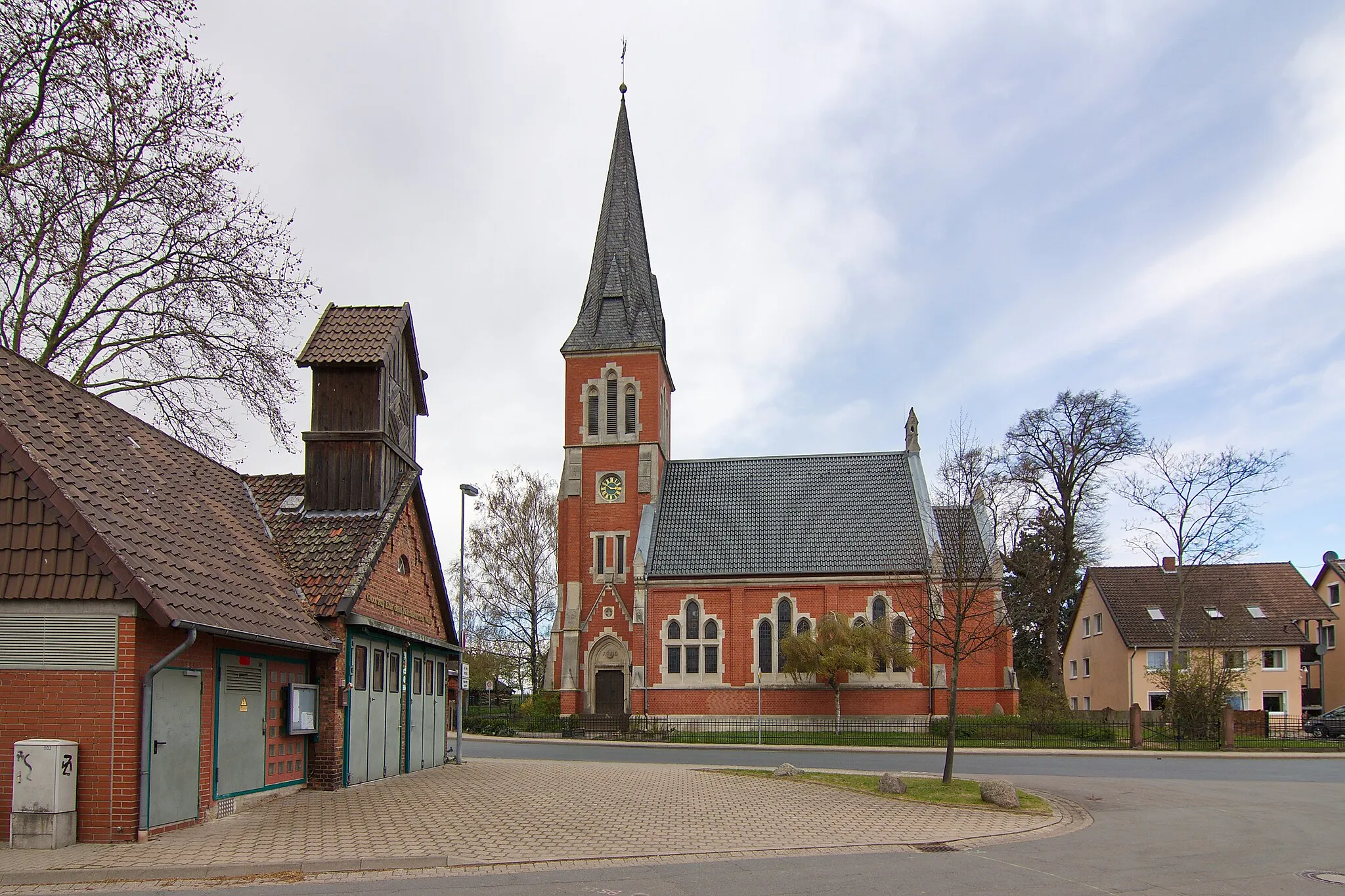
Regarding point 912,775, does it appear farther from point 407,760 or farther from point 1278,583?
point 1278,583

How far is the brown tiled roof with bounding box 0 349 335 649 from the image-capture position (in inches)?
483

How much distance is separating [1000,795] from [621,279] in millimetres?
37694

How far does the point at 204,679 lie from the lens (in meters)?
14.0

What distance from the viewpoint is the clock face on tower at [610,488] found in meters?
49.1

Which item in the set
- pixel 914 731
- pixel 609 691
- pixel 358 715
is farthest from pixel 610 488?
pixel 358 715

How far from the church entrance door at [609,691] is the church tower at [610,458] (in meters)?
0.04

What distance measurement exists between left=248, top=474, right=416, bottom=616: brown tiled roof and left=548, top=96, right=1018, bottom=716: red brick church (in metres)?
26.2

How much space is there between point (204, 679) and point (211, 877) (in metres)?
3.89

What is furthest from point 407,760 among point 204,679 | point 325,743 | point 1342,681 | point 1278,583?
point 1342,681

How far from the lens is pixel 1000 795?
1734 cm

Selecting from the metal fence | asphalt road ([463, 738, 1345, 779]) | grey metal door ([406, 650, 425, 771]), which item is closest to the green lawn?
asphalt road ([463, 738, 1345, 779])

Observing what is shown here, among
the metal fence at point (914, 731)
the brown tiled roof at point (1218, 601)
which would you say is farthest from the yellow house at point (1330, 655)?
the metal fence at point (914, 731)

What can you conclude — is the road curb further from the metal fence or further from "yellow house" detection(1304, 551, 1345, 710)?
"yellow house" detection(1304, 551, 1345, 710)

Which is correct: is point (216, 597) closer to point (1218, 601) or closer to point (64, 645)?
point (64, 645)
